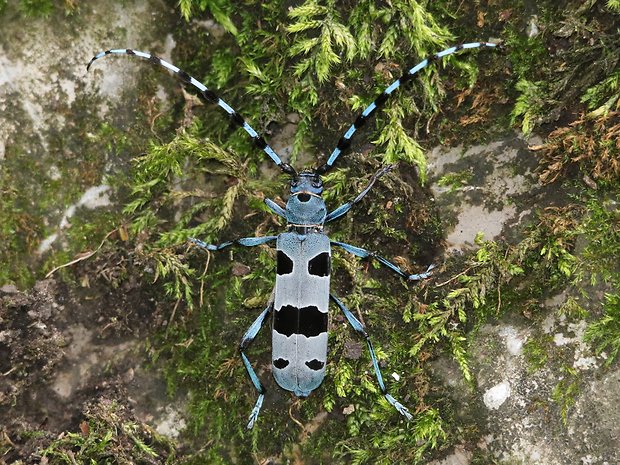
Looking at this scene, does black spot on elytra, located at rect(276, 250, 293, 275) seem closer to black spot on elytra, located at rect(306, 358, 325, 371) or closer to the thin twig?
black spot on elytra, located at rect(306, 358, 325, 371)

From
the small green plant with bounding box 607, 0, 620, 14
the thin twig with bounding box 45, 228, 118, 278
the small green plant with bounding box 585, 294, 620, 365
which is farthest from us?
the thin twig with bounding box 45, 228, 118, 278

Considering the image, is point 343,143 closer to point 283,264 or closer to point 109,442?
point 283,264

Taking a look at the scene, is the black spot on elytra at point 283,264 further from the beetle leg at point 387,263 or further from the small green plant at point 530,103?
the small green plant at point 530,103

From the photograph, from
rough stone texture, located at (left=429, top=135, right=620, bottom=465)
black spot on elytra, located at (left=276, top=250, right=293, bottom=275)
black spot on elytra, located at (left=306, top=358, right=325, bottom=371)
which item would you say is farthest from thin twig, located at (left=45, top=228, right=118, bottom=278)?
rough stone texture, located at (left=429, top=135, right=620, bottom=465)

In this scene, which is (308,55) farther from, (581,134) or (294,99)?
(581,134)

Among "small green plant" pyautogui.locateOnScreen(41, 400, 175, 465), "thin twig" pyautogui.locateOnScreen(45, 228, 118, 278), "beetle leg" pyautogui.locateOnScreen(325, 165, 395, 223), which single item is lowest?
"small green plant" pyautogui.locateOnScreen(41, 400, 175, 465)

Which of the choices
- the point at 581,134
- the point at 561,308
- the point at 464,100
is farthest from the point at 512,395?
the point at 464,100

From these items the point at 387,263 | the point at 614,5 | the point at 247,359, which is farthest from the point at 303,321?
the point at 614,5
